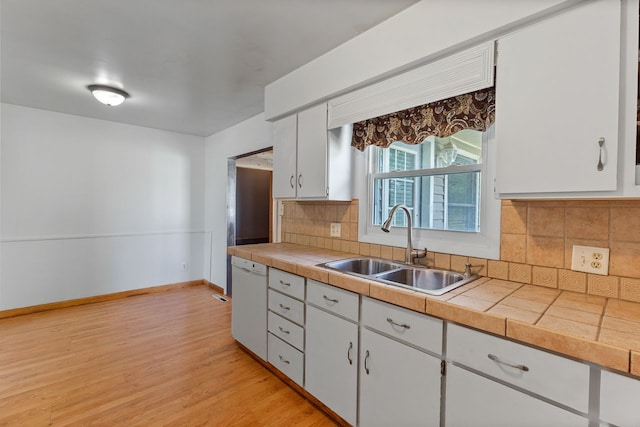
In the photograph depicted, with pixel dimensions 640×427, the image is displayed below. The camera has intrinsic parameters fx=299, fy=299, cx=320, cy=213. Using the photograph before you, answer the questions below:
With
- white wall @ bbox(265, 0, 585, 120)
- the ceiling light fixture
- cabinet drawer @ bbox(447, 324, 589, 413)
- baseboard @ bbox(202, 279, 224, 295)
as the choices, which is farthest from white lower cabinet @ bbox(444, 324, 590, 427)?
baseboard @ bbox(202, 279, 224, 295)

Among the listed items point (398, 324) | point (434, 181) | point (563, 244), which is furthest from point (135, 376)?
point (563, 244)

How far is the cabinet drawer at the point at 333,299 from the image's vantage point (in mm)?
1643

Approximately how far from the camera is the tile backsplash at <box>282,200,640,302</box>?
126cm

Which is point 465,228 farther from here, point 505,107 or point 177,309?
point 177,309

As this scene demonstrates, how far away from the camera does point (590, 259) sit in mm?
1349

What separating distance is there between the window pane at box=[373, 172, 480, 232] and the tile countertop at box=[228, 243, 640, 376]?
44 centimetres

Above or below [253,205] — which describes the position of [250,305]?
below

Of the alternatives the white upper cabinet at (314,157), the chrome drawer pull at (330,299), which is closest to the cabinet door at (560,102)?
the chrome drawer pull at (330,299)

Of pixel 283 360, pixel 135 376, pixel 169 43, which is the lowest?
pixel 135 376

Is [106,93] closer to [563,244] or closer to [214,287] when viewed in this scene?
[214,287]

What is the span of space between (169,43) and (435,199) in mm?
2125

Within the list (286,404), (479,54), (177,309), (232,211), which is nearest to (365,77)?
(479,54)

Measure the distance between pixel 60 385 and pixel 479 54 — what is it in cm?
337

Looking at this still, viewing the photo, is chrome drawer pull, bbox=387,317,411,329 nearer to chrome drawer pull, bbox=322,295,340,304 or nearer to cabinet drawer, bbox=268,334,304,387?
chrome drawer pull, bbox=322,295,340,304
